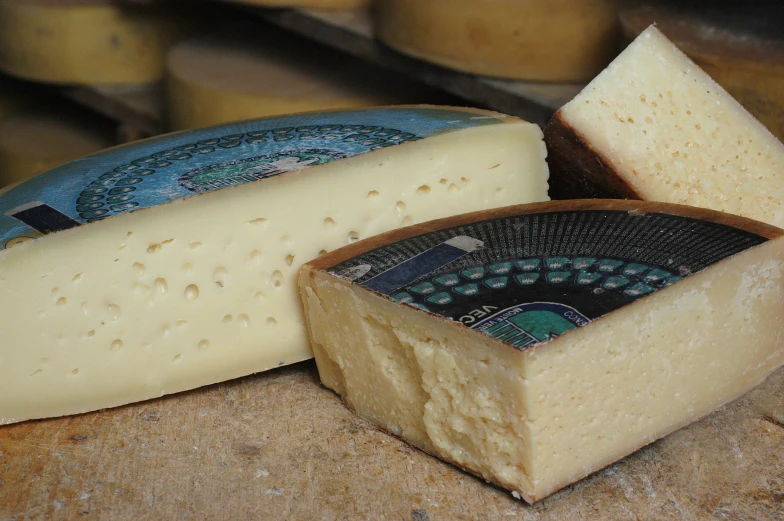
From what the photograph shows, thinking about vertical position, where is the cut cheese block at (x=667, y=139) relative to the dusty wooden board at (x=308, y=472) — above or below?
above

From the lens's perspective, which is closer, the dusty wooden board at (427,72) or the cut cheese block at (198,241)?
the cut cheese block at (198,241)

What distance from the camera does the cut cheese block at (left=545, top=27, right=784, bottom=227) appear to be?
146 cm

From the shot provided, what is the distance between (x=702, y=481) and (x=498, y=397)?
0.26 metres

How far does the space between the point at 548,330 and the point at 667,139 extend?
53 cm

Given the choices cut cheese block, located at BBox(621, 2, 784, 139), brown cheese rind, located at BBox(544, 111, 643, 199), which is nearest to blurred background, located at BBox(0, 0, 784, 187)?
cut cheese block, located at BBox(621, 2, 784, 139)

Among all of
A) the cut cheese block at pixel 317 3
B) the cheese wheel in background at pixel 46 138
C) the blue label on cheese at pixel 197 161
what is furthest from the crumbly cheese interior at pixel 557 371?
the cheese wheel in background at pixel 46 138

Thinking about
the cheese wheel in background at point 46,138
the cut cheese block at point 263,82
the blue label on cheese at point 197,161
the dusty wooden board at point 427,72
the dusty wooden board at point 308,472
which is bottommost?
the cheese wheel in background at point 46,138

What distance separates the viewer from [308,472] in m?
1.19

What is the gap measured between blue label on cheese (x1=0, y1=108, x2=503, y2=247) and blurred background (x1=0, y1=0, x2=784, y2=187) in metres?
0.33

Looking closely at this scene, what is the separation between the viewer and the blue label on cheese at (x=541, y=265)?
1128mm

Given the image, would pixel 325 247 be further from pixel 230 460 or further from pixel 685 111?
pixel 685 111

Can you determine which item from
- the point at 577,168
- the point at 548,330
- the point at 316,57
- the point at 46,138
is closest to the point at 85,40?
the point at 46,138

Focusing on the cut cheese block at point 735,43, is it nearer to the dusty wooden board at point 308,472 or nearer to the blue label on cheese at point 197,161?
the blue label on cheese at point 197,161

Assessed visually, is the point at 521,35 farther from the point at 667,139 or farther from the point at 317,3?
the point at 317,3
